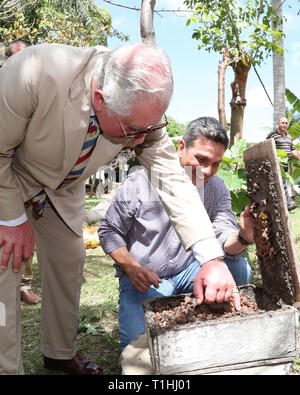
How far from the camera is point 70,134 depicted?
191 centimetres

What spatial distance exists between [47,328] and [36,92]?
1.59 meters

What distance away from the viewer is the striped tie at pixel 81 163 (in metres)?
2.01

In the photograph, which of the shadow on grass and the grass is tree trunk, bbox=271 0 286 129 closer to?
the grass

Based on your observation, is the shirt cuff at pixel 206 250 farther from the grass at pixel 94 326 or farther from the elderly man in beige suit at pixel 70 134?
the grass at pixel 94 326

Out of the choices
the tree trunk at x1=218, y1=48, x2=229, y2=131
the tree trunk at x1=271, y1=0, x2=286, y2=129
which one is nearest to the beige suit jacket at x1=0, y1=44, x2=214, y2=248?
the tree trunk at x1=218, y1=48, x2=229, y2=131

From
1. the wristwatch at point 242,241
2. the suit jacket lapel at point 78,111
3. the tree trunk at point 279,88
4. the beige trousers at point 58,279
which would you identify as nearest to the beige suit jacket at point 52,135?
the suit jacket lapel at point 78,111

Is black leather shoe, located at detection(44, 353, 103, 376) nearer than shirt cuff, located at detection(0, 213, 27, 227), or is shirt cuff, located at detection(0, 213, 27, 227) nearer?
shirt cuff, located at detection(0, 213, 27, 227)

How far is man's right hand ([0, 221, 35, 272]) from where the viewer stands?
181 cm

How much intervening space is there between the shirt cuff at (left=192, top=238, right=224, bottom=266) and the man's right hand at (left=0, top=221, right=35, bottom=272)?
2.62 feet

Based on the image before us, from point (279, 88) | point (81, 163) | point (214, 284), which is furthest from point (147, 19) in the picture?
point (279, 88)

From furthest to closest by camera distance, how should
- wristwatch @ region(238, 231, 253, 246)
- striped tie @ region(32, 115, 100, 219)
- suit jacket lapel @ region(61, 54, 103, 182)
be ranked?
wristwatch @ region(238, 231, 253, 246) < striped tie @ region(32, 115, 100, 219) < suit jacket lapel @ region(61, 54, 103, 182)

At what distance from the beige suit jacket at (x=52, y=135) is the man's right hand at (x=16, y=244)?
→ 0.06m

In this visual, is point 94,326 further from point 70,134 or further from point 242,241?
point 70,134
